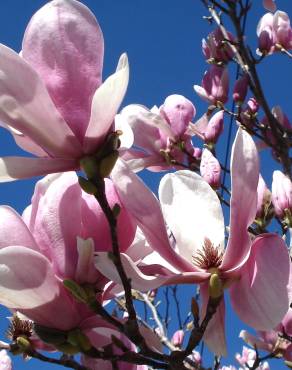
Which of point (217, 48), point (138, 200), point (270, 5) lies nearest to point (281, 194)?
point (138, 200)

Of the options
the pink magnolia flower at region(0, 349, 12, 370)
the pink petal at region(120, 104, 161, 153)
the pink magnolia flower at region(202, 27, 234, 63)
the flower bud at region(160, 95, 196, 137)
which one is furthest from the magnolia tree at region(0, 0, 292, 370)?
the pink magnolia flower at region(202, 27, 234, 63)

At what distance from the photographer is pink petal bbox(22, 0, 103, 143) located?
812 mm

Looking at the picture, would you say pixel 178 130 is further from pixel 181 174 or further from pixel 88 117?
pixel 88 117

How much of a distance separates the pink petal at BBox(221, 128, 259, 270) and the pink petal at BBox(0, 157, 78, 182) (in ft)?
0.79

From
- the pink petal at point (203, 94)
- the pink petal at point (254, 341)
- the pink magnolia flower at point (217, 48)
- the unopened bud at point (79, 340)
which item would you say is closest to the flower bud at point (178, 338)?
the pink petal at point (203, 94)

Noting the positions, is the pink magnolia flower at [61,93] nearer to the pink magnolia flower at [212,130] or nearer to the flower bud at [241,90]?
the pink magnolia flower at [212,130]

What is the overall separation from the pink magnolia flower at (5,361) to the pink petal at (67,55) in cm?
66

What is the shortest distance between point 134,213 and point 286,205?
2.86ft

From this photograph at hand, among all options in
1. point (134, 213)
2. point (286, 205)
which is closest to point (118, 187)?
point (134, 213)

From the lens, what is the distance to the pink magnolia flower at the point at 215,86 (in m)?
2.68

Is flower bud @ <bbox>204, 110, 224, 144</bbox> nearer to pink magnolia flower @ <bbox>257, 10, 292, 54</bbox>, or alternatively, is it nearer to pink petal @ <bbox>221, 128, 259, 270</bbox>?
pink magnolia flower @ <bbox>257, 10, 292, 54</bbox>

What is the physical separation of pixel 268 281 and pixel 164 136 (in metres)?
1.42

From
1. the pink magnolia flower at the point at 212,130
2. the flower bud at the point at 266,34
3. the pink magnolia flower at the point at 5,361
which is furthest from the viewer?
the flower bud at the point at 266,34

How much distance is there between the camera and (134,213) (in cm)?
87
